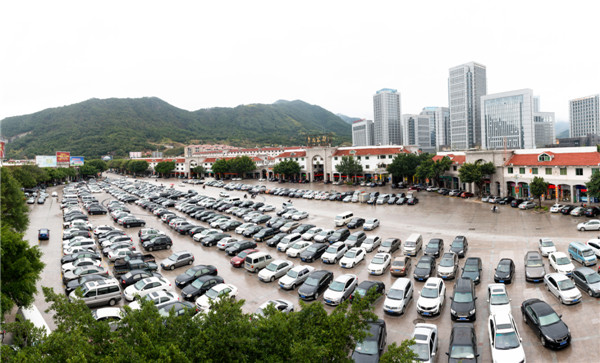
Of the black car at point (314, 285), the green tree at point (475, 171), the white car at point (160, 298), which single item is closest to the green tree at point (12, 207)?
the white car at point (160, 298)

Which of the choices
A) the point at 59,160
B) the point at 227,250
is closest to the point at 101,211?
the point at 227,250

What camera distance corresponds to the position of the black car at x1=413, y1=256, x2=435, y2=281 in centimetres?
1992

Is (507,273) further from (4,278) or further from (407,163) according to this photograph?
(407,163)

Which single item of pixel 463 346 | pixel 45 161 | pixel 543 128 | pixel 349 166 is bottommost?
pixel 463 346

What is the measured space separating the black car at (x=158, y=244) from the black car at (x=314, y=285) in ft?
47.8

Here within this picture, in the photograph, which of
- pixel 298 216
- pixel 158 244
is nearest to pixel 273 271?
pixel 158 244

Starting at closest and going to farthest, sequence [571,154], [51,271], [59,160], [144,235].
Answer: [51,271] → [144,235] → [571,154] → [59,160]

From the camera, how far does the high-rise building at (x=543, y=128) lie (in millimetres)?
140750

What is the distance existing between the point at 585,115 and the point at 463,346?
20731 cm

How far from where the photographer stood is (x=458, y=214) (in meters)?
39.1

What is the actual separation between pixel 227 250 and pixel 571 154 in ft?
137

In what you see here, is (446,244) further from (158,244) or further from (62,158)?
(62,158)

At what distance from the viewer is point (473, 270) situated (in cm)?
1950

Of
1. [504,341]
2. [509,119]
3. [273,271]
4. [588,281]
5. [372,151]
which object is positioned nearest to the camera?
[504,341]
